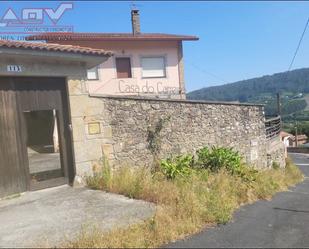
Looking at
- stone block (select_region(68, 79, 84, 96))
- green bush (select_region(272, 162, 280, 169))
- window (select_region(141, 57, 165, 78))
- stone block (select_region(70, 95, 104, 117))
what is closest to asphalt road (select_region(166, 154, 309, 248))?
stone block (select_region(70, 95, 104, 117))

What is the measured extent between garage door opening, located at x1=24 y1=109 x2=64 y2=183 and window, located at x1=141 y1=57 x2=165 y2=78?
575 inches

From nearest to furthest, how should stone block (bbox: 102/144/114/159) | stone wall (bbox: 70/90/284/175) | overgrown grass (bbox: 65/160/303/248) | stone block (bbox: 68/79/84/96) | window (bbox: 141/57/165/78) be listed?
overgrown grass (bbox: 65/160/303/248), stone block (bbox: 68/79/84/96), stone wall (bbox: 70/90/284/175), stone block (bbox: 102/144/114/159), window (bbox: 141/57/165/78)

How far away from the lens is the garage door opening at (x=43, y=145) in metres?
8.40

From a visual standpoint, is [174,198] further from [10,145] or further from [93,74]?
[93,74]

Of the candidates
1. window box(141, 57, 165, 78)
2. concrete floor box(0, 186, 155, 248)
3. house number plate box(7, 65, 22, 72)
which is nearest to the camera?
concrete floor box(0, 186, 155, 248)

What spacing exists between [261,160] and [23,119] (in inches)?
418

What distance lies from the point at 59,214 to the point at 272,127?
44.7ft

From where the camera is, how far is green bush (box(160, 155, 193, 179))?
920 centimetres

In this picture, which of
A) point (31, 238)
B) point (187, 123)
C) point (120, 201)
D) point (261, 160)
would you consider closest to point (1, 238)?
point (31, 238)

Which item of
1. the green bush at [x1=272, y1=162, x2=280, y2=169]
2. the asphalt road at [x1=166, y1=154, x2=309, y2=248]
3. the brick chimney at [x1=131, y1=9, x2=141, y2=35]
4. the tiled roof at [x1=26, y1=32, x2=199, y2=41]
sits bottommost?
the green bush at [x1=272, y1=162, x2=280, y2=169]

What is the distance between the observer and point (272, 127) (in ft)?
59.1

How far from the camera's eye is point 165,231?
571 centimetres

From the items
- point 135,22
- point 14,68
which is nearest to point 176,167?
point 14,68

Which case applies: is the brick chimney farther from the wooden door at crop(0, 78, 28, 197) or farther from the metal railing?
the wooden door at crop(0, 78, 28, 197)
